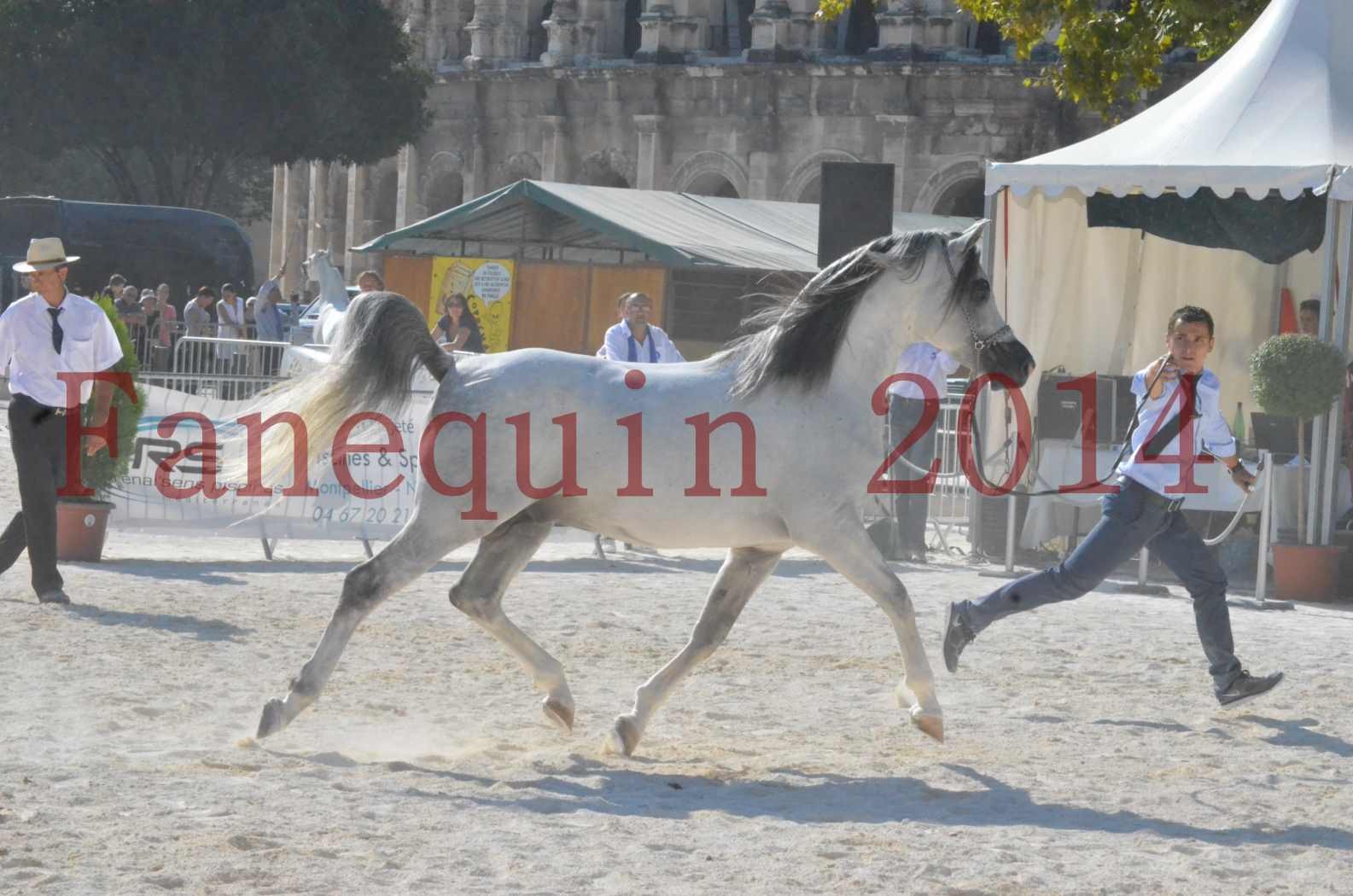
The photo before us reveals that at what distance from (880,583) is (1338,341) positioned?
286 inches

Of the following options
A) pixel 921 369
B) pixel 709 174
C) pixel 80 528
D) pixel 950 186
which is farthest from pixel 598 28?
pixel 80 528

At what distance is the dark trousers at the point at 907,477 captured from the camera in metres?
15.0

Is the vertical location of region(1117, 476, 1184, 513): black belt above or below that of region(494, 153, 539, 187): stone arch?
below

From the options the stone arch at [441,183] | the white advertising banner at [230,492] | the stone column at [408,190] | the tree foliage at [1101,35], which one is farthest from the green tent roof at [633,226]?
the stone column at [408,190]

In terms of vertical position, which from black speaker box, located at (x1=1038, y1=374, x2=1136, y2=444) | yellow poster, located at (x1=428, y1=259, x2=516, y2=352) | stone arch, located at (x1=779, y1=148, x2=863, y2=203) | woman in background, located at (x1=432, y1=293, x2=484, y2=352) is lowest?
black speaker box, located at (x1=1038, y1=374, x2=1136, y2=444)

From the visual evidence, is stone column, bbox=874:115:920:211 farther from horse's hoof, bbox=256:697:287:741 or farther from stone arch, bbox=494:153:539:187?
horse's hoof, bbox=256:697:287:741

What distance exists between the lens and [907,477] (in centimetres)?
1514

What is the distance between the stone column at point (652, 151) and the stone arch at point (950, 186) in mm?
6687

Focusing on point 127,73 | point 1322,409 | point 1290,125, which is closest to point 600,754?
point 1322,409

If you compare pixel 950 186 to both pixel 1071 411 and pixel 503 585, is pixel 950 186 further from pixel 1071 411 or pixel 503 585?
pixel 503 585

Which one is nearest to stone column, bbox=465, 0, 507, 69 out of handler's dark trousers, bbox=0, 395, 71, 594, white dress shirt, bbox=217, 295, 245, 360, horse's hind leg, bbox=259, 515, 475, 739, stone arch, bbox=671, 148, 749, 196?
stone arch, bbox=671, 148, 749, 196

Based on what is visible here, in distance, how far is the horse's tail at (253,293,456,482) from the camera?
7.50m

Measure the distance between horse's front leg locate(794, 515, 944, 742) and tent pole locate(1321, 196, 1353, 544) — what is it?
22.1 feet

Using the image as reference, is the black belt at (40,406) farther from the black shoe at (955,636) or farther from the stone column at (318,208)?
the stone column at (318,208)
